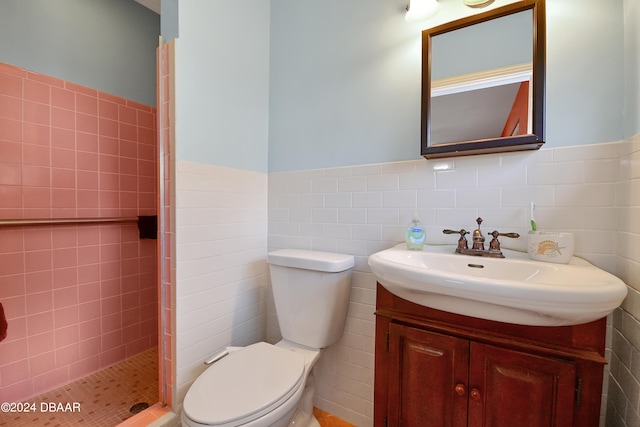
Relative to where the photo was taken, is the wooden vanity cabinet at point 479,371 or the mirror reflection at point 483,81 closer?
the wooden vanity cabinet at point 479,371

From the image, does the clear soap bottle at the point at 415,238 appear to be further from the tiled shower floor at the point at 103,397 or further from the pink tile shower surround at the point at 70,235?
the pink tile shower surround at the point at 70,235

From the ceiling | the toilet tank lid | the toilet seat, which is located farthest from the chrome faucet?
the ceiling

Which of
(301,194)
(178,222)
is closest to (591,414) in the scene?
(301,194)

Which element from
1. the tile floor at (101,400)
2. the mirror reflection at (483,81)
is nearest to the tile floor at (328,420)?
the tile floor at (101,400)

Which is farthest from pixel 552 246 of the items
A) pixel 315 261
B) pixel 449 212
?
pixel 315 261

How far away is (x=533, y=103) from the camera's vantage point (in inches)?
37.1

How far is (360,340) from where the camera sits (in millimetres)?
1315

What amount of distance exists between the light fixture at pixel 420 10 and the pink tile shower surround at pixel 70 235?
6.02 ft

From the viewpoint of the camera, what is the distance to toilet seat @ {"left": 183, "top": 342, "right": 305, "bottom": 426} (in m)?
0.81

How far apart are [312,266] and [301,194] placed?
0.46 m

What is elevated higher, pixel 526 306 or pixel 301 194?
pixel 301 194

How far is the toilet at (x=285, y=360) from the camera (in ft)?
2.74

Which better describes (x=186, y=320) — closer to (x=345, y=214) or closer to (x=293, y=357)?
(x=293, y=357)

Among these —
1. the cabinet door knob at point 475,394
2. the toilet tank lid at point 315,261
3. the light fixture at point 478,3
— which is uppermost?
the light fixture at point 478,3
